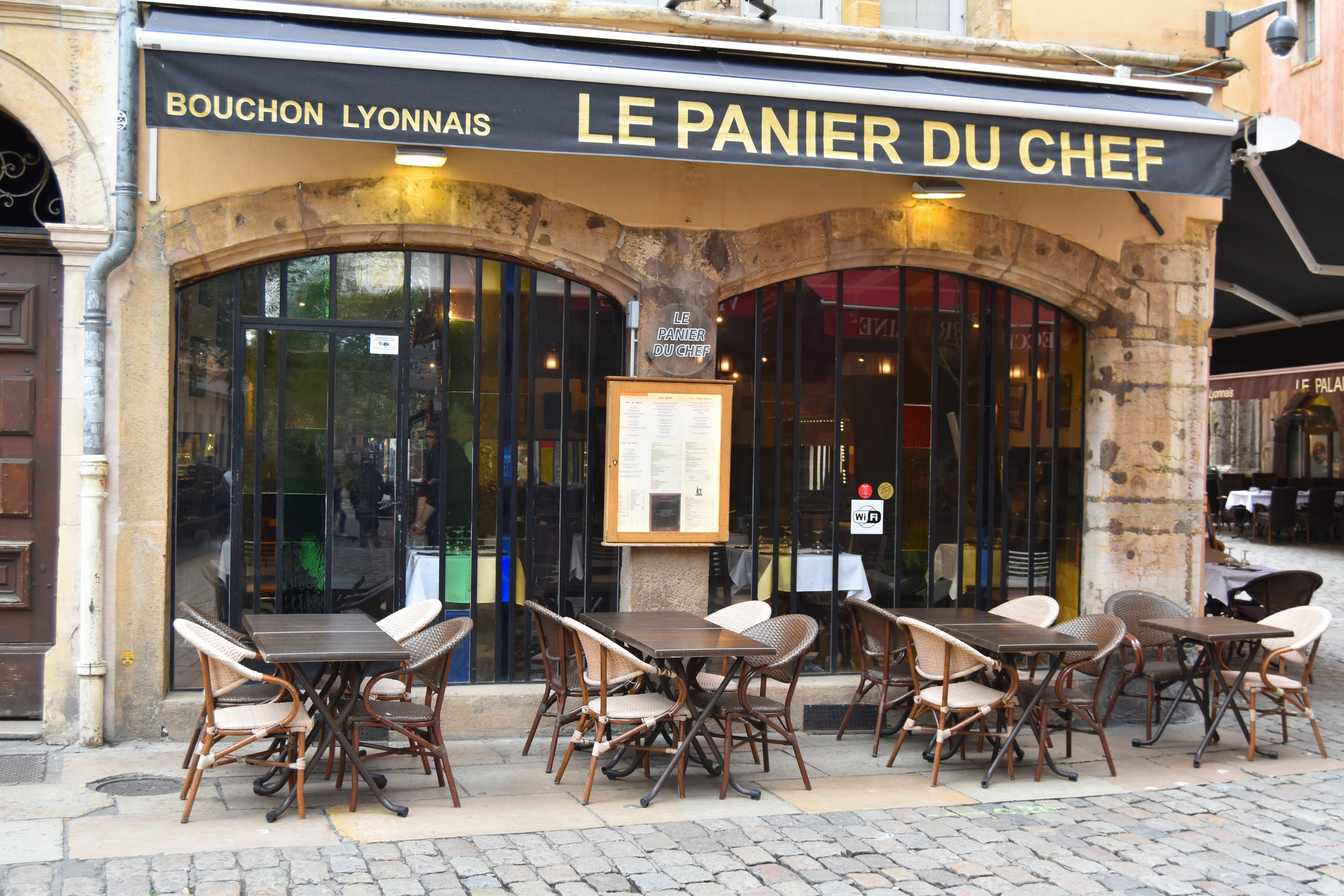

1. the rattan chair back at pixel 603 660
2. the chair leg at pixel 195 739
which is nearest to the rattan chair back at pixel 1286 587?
the rattan chair back at pixel 603 660

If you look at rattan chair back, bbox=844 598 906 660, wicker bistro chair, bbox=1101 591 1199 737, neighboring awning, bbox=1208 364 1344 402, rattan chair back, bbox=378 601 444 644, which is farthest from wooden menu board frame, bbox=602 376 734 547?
neighboring awning, bbox=1208 364 1344 402

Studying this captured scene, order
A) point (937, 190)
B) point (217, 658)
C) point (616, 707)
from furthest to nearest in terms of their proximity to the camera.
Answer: point (937, 190) < point (616, 707) < point (217, 658)

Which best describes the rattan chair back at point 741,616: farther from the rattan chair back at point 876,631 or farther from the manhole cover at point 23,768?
the manhole cover at point 23,768

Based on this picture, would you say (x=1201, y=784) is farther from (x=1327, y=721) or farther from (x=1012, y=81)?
(x=1012, y=81)

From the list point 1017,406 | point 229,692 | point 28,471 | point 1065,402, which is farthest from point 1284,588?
point 28,471

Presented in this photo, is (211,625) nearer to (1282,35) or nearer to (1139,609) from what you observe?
(1139,609)

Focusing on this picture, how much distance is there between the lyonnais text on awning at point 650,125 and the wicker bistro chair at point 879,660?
2.55m

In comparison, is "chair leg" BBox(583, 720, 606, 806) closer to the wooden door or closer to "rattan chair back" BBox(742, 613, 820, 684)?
"rattan chair back" BBox(742, 613, 820, 684)

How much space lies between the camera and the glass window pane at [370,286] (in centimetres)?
688

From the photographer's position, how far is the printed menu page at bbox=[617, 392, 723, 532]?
23.1 ft

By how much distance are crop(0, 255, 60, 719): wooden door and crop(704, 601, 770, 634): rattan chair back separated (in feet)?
12.0

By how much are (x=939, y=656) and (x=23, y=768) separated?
184 inches

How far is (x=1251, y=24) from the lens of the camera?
7.80 m

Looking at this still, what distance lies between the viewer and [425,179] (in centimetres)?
676
